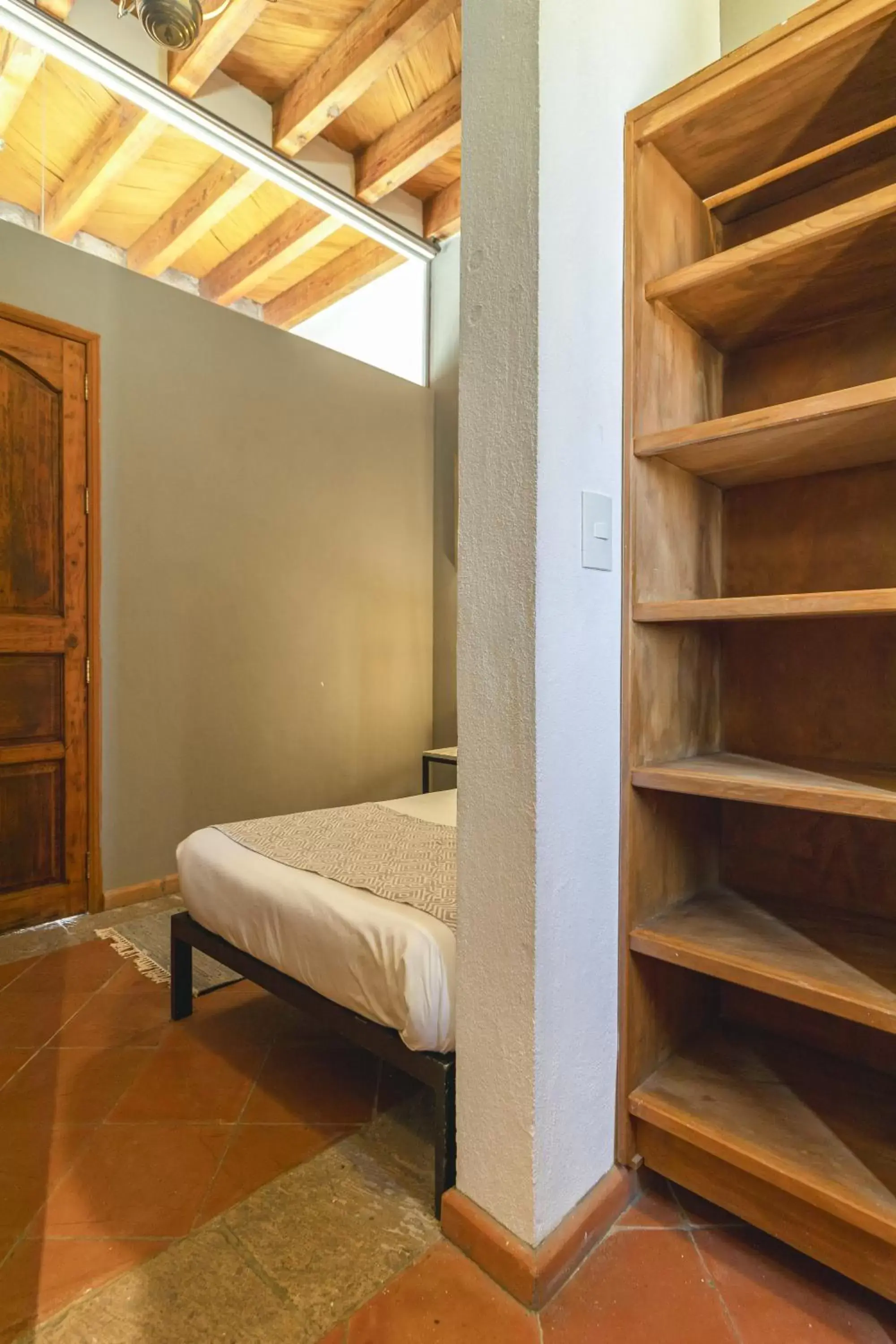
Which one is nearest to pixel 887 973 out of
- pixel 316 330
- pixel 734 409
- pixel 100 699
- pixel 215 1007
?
pixel 734 409

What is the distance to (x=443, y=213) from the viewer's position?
3.88 m

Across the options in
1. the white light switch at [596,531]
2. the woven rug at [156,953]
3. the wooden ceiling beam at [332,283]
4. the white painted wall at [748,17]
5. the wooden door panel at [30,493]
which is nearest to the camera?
the white light switch at [596,531]

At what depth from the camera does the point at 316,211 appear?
3611 mm

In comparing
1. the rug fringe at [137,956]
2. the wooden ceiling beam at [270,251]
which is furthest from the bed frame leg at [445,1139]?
the wooden ceiling beam at [270,251]

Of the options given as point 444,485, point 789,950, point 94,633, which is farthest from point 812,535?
point 444,485

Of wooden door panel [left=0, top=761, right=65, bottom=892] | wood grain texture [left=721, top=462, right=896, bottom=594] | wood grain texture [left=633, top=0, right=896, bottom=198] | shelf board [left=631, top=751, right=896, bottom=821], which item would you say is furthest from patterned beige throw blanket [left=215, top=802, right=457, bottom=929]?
wood grain texture [left=633, top=0, right=896, bottom=198]

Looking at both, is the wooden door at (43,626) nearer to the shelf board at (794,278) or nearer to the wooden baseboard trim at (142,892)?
the wooden baseboard trim at (142,892)

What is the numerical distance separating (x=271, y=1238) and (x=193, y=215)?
14.0ft

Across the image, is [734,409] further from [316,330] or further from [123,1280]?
[316,330]

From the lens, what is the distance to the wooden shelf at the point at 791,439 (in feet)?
3.53

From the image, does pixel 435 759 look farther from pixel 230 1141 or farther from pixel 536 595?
pixel 536 595

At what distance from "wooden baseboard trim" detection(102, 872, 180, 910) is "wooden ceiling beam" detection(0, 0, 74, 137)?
3271mm

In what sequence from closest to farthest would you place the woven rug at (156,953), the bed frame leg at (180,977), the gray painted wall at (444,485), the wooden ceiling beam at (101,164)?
1. the bed frame leg at (180,977)
2. the woven rug at (156,953)
3. the wooden ceiling beam at (101,164)
4. the gray painted wall at (444,485)

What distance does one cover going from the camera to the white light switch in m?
1.20
